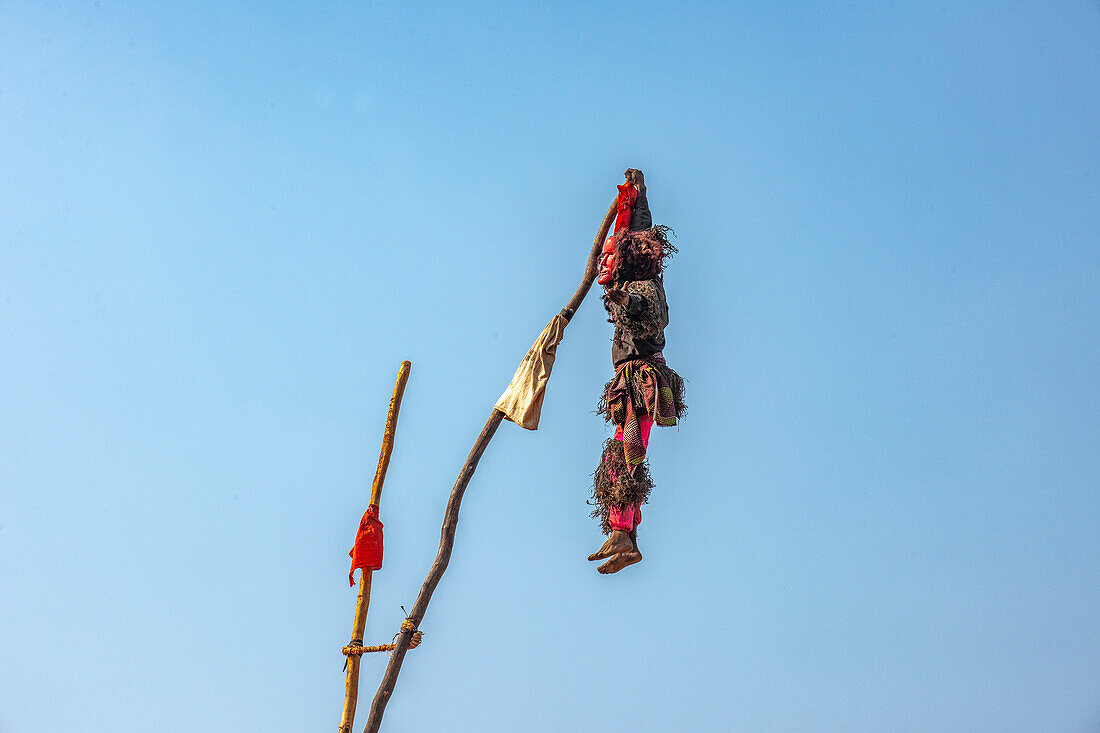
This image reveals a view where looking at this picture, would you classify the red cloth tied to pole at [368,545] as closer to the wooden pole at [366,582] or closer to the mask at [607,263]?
the wooden pole at [366,582]

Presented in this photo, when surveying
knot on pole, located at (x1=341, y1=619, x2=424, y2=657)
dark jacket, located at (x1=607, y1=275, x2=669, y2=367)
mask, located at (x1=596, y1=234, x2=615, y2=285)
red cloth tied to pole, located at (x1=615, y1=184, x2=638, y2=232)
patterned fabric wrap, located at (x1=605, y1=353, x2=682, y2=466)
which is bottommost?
knot on pole, located at (x1=341, y1=619, x2=424, y2=657)

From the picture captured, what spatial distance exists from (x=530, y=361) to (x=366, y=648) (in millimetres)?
1778

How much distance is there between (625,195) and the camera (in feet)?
21.3

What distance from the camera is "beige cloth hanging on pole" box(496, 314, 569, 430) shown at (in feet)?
20.8

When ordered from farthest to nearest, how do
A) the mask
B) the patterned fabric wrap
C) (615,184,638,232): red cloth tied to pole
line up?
(615,184,638,232): red cloth tied to pole < the mask < the patterned fabric wrap

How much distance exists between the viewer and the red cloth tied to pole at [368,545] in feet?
21.7

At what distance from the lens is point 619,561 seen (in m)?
5.86

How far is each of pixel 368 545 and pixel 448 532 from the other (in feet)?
1.66

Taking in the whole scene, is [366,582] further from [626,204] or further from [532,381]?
[626,204]

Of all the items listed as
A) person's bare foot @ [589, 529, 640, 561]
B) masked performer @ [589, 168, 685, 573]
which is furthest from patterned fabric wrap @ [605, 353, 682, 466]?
person's bare foot @ [589, 529, 640, 561]

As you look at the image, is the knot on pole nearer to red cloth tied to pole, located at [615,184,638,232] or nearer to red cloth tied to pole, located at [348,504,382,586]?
red cloth tied to pole, located at [348,504,382,586]

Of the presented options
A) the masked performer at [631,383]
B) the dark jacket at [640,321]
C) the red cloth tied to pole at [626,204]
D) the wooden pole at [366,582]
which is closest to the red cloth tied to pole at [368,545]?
the wooden pole at [366,582]

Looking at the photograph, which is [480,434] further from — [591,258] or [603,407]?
[591,258]

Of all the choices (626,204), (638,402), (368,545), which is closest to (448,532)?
(368,545)
